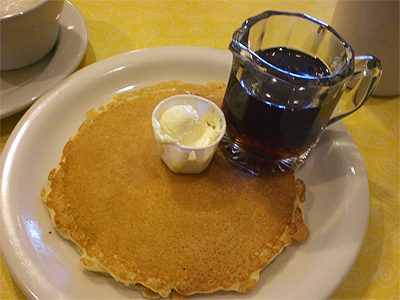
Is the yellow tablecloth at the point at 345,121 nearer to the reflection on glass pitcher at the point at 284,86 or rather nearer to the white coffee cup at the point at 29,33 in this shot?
the white coffee cup at the point at 29,33

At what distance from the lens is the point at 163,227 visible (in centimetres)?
96

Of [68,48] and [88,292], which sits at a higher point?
[68,48]

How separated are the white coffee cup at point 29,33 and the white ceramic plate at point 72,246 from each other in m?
0.24

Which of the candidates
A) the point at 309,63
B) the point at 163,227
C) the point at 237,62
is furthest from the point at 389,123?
the point at 163,227

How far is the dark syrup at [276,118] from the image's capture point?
942 mm

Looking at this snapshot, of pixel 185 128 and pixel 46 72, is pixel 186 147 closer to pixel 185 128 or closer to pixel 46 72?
pixel 185 128

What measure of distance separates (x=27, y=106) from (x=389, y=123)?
5.69ft

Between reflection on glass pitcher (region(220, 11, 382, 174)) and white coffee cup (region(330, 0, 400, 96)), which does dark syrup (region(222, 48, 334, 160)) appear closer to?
reflection on glass pitcher (region(220, 11, 382, 174))

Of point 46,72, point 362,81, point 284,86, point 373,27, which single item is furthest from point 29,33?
point 373,27

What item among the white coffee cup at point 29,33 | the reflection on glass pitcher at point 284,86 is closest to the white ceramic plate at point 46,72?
the white coffee cup at point 29,33

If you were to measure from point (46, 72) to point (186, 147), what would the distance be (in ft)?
2.81

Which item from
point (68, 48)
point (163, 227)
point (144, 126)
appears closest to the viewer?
point (163, 227)

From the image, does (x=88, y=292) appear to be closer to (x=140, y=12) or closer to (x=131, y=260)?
(x=131, y=260)

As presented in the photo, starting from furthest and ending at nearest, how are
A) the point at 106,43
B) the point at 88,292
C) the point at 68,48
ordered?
the point at 106,43 → the point at 68,48 → the point at 88,292
